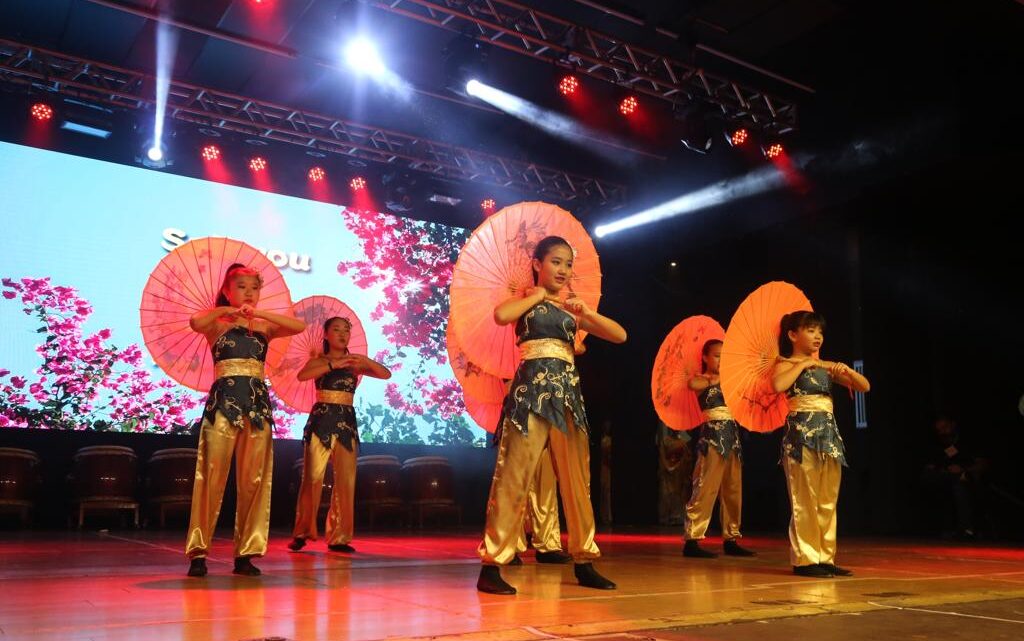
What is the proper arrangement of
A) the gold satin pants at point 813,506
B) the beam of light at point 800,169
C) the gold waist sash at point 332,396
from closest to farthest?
the gold satin pants at point 813,506
the gold waist sash at point 332,396
the beam of light at point 800,169

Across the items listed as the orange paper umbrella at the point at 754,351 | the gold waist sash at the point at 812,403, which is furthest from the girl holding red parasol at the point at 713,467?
the gold waist sash at the point at 812,403

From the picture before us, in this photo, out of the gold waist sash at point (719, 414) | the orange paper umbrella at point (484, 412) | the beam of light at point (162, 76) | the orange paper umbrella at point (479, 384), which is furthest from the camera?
the beam of light at point (162, 76)

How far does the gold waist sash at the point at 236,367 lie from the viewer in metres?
4.20

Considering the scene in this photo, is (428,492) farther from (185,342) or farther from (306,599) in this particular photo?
(306,599)

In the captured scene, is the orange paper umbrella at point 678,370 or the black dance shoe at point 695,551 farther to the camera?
the orange paper umbrella at point 678,370

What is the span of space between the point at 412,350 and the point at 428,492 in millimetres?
1485

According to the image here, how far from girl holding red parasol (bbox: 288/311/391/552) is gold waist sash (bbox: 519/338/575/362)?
2301 mm

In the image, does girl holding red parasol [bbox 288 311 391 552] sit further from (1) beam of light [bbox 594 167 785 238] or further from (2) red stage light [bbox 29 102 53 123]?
(1) beam of light [bbox 594 167 785 238]

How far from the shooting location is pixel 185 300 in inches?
173

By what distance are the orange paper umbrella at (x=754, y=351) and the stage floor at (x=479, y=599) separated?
86cm

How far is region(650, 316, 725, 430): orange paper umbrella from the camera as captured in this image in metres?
5.72

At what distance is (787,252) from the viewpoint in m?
9.24

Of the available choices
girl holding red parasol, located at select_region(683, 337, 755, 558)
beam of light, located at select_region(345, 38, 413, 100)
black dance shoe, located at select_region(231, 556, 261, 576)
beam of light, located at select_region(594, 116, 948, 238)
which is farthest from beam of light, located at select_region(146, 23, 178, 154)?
beam of light, located at select_region(594, 116, 948, 238)

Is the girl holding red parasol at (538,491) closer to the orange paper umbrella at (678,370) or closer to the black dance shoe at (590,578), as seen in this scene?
the orange paper umbrella at (678,370)
